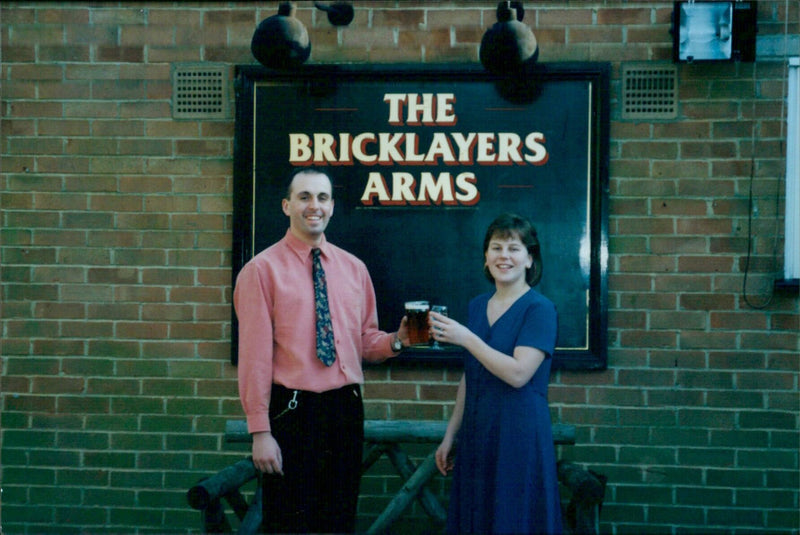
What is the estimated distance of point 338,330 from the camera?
2910mm

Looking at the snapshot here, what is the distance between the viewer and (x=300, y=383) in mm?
2809

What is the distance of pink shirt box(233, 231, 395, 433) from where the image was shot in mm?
2748

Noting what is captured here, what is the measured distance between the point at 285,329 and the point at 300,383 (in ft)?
0.79

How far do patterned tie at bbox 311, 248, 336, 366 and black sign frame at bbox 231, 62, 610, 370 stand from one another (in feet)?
3.29

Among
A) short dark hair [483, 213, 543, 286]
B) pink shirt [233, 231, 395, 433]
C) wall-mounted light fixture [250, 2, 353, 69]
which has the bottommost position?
pink shirt [233, 231, 395, 433]

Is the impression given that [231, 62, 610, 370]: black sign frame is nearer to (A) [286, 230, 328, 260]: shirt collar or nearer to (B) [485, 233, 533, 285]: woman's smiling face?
(A) [286, 230, 328, 260]: shirt collar

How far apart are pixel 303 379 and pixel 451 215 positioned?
5.06 feet

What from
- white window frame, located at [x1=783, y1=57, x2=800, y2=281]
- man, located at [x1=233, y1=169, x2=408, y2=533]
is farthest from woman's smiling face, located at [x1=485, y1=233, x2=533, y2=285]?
white window frame, located at [x1=783, y1=57, x2=800, y2=281]

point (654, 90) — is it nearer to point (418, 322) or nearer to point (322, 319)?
point (418, 322)

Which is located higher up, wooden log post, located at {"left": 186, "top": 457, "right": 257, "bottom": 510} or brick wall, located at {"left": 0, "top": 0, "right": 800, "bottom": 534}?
A: brick wall, located at {"left": 0, "top": 0, "right": 800, "bottom": 534}

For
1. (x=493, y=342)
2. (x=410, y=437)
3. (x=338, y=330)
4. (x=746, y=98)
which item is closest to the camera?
(x=493, y=342)

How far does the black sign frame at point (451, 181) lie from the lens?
12.6 ft

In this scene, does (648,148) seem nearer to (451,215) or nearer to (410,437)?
(451,215)

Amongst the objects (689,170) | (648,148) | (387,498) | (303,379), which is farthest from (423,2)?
(387,498)
